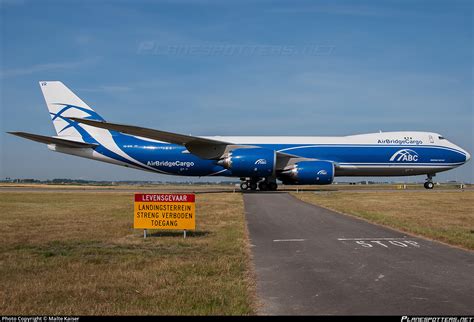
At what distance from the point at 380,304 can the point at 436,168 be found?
33840mm

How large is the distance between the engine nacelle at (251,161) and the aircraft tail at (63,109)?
1135 centimetres

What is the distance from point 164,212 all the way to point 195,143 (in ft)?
62.6

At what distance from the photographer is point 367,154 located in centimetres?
3469

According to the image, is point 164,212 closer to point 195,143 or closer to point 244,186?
point 195,143

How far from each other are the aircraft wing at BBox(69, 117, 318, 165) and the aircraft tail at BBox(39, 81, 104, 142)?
6.28 metres

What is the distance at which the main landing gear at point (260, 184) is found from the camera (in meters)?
35.4

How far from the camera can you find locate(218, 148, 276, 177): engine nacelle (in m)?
30.4

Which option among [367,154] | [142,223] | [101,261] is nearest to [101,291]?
[101,261]

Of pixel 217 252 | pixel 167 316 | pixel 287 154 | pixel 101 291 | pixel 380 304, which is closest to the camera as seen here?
pixel 167 316

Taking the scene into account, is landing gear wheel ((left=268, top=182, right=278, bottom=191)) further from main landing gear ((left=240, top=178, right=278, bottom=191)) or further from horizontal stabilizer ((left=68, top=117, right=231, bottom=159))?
horizontal stabilizer ((left=68, top=117, right=231, bottom=159))

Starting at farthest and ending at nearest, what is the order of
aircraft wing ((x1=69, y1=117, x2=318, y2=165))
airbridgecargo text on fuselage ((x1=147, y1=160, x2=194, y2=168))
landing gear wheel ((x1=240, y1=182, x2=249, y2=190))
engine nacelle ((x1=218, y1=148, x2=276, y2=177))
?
1. landing gear wheel ((x1=240, y1=182, x2=249, y2=190))
2. airbridgecargo text on fuselage ((x1=147, y1=160, x2=194, y2=168))
3. engine nacelle ((x1=218, y1=148, x2=276, y2=177))
4. aircraft wing ((x1=69, y1=117, x2=318, y2=165))

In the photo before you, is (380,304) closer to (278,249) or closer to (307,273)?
(307,273)

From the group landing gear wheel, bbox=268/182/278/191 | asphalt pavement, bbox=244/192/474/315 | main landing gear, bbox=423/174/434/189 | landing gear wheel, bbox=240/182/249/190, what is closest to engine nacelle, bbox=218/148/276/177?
landing gear wheel, bbox=268/182/278/191

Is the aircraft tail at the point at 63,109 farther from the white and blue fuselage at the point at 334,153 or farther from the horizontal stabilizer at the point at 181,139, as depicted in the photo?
the horizontal stabilizer at the point at 181,139
